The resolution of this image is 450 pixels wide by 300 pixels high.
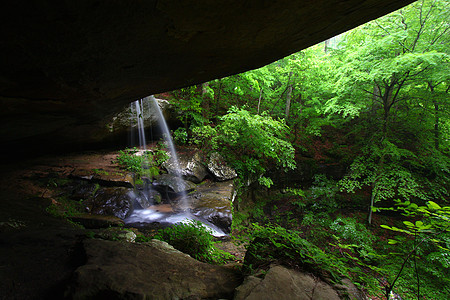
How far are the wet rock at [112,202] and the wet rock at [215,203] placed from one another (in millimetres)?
2197

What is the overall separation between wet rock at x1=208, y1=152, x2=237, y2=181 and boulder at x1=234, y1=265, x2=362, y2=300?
6843mm

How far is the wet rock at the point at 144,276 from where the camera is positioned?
1.58 meters

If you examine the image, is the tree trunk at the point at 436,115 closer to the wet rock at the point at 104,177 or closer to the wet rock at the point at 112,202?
the wet rock at the point at 112,202

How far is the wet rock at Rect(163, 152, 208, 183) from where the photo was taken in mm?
8570

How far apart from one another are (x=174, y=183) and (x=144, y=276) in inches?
244

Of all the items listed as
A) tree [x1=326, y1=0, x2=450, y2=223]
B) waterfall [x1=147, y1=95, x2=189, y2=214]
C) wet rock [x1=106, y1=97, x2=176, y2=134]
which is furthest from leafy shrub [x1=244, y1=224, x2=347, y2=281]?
wet rock [x1=106, y1=97, x2=176, y2=134]

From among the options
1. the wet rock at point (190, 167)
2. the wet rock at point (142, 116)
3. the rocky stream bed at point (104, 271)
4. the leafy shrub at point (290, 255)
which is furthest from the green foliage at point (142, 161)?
the leafy shrub at point (290, 255)

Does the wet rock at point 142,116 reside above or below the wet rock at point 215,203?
above

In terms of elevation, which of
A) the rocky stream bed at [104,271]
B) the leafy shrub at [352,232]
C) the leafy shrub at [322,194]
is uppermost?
the rocky stream bed at [104,271]

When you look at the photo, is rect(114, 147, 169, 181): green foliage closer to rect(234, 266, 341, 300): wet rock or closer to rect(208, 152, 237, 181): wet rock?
rect(208, 152, 237, 181): wet rock

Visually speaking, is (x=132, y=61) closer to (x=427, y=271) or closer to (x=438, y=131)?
(x=427, y=271)

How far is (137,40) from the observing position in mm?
2119

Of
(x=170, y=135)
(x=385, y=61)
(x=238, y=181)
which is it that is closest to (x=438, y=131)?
(x=385, y=61)

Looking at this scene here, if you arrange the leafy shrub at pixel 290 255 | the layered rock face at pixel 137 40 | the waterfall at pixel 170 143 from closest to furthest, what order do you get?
1. the layered rock face at pixel 137 40
2. the leafy shrub at pixel 290 255
3. the waterfall at pixel 170 143
